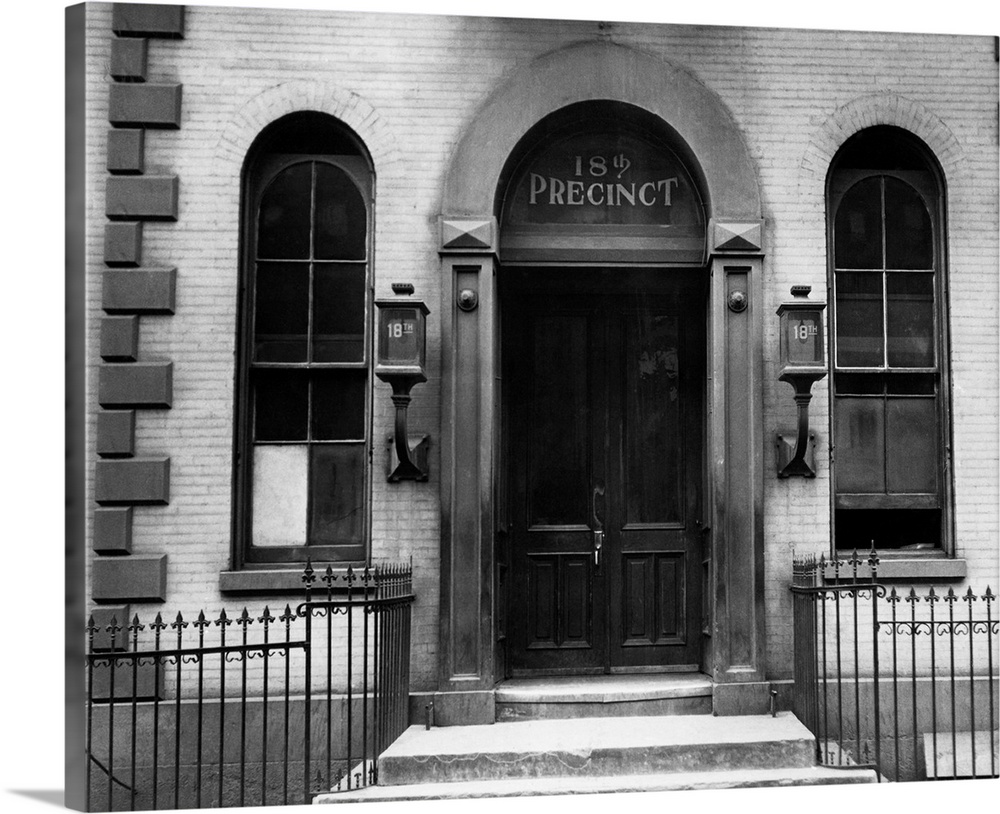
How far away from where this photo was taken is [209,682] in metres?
6.59

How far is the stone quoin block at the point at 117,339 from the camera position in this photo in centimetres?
664

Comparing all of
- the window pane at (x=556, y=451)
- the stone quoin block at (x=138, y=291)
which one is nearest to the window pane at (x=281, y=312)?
the stone quoin block at (x=138, y=291)

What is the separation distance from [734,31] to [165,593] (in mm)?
5363

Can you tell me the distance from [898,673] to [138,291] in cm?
558

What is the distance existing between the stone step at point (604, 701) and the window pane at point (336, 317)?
2.52 meters

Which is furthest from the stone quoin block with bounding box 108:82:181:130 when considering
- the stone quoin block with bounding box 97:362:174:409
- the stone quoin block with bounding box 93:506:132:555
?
the stone quoin block with bounding box 93:506:132:555

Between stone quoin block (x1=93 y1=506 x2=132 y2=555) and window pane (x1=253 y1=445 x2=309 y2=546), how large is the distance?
84cm

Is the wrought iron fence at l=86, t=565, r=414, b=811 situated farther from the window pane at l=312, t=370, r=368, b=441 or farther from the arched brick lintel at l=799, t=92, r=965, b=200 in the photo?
the arched brick lintel at l=799, t=92, r=965, b=200

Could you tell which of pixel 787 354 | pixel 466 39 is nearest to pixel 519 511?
pixel 787 354

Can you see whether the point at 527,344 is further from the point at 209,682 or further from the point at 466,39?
the point at 209,682

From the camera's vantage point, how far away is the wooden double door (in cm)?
744

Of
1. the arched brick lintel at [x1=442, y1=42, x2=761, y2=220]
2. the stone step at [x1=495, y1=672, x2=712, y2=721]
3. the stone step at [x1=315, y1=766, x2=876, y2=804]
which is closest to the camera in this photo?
the stone step at [x1=315, y1=766, x2=876, y2=804]

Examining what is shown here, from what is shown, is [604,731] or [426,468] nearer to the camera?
[604,731]

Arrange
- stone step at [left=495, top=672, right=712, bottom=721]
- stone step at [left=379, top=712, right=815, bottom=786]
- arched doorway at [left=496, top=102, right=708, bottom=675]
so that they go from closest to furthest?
stone step at [left=379, top=712, right=815, bottom=786] < stone step at [left=495, top=672, right=712, bottom=721] < arched doorway at [left=496, top=102, right=708, bottom=675]
